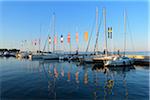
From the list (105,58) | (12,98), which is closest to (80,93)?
(12,98)

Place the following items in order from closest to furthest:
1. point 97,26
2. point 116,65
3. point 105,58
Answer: point 116,65 < point 105,58 < point 97,26

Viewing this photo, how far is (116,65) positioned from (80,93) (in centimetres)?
2177

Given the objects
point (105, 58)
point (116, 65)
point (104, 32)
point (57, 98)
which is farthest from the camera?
point (104, 32)

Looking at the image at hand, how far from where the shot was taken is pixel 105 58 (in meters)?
39.7

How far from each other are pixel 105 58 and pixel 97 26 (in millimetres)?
11479

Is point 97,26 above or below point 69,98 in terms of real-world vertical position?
above

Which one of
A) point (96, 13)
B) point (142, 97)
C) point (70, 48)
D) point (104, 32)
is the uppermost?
point (96, 13)

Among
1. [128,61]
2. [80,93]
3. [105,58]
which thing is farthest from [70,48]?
[80,93]

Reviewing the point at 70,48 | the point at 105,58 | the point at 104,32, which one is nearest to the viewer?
the point at 105,58

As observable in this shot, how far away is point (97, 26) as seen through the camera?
47188 millimetres

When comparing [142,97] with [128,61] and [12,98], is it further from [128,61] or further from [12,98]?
[128,61]

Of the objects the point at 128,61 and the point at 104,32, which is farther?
the point at 104,32

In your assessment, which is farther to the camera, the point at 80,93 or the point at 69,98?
the point at 80,93

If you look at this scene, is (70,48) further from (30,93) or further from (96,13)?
(30,93)
